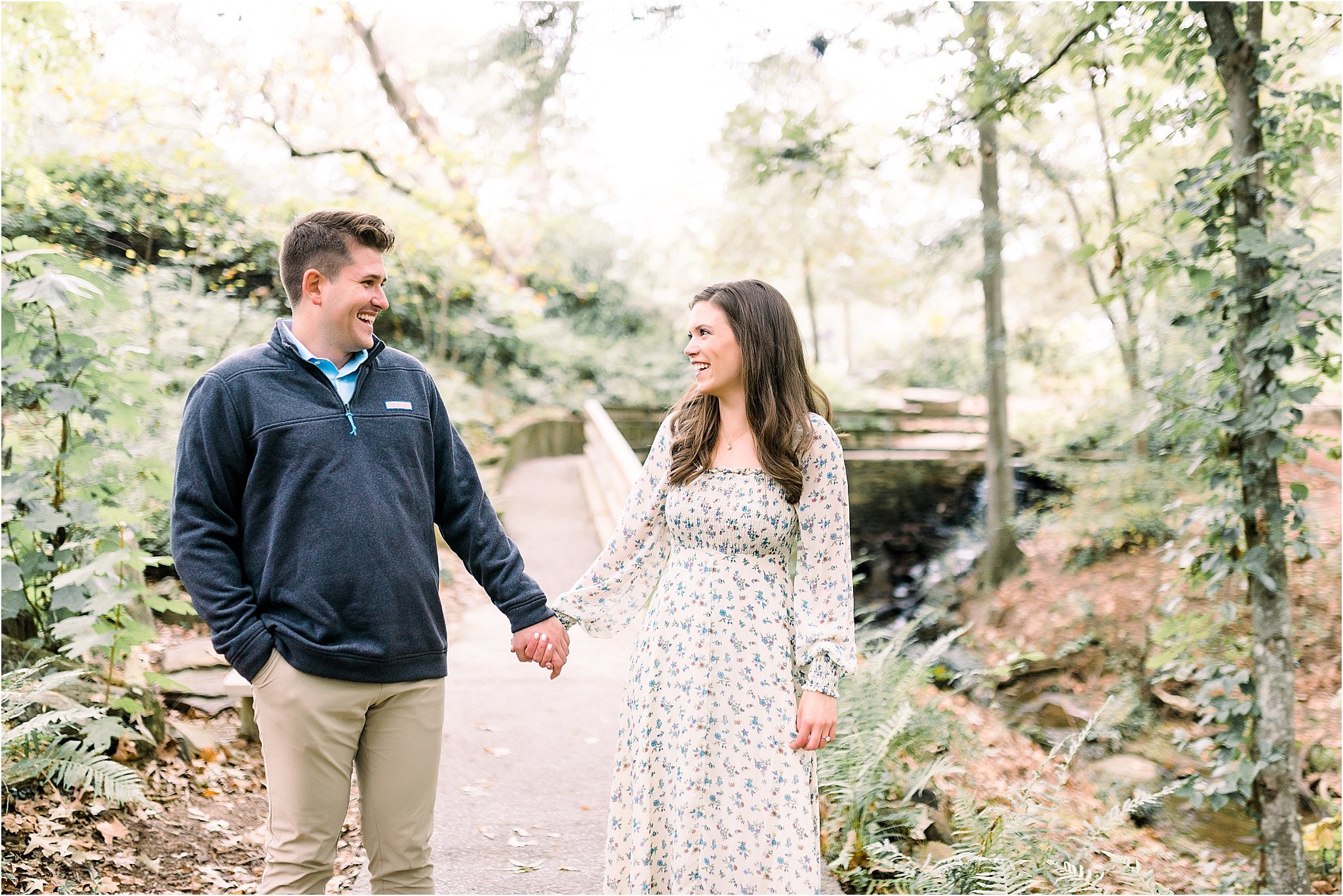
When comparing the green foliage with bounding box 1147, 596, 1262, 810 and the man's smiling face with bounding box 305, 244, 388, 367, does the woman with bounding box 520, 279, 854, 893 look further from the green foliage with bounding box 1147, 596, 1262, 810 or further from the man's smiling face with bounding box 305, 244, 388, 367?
the green foliage with bounding box 1147, 596, 1262, 810

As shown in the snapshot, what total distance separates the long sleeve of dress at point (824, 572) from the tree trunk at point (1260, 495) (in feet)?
9.99

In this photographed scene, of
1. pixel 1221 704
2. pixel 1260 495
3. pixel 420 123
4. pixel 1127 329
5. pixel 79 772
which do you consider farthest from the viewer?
pixel 420 123

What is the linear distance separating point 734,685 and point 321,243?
5.64ft

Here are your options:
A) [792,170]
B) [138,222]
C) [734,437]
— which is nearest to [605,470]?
[792,170]

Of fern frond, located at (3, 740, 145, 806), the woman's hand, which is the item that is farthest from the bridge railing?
the woman's hand

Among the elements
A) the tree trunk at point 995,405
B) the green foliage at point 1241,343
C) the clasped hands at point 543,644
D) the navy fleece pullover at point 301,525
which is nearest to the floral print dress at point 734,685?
the clasped hands at point 543,644

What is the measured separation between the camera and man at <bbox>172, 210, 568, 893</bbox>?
2281 millimetres

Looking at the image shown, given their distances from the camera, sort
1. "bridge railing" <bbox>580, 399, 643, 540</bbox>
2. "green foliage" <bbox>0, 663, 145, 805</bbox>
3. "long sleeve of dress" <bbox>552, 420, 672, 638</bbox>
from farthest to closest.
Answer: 1. "bridge railing" <bbox>580, 399, 643, 540</bbox>
2. "green foliage" <bbox>0, 663, 145, 805</bbox>
3. "long sleeve of dress" <bbox>552, 420, 672, 638</bbox>

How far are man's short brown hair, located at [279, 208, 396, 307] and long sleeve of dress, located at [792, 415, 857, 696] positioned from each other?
1394mm

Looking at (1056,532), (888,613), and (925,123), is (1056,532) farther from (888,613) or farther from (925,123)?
(925,123)

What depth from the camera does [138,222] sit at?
940 centimetres

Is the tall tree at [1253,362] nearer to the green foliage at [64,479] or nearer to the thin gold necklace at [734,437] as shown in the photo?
the thin gold necklace at [734,437]

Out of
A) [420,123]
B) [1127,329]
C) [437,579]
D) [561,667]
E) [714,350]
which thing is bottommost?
[561,667]

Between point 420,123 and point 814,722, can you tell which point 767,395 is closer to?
point 814,722
